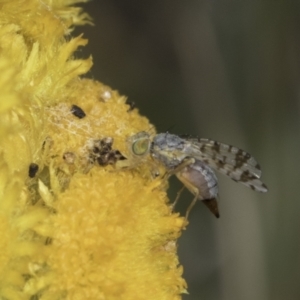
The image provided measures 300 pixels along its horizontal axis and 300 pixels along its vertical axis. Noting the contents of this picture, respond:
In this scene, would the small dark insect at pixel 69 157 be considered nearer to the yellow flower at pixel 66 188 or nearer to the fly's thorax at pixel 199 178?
the yellow flower at pixel 66 188

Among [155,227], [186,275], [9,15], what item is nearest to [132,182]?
[155,227]

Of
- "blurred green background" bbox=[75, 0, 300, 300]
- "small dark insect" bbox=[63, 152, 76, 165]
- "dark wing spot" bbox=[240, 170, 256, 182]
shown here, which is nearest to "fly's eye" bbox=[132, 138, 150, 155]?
"small dark insect" bbox=[63, 152, 76, 165]

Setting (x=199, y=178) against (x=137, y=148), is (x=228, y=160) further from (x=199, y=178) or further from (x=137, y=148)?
(x=137, y=148)

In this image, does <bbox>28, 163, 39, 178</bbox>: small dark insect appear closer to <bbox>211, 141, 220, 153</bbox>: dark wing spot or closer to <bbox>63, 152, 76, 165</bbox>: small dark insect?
<bbox>63, 152, 76, 165</bbox>: small dark insect

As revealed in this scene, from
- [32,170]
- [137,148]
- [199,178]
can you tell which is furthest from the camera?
[199,178]

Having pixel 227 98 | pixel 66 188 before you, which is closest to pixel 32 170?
pixel 66 188

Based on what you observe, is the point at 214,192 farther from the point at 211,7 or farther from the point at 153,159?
the point at 211,7
